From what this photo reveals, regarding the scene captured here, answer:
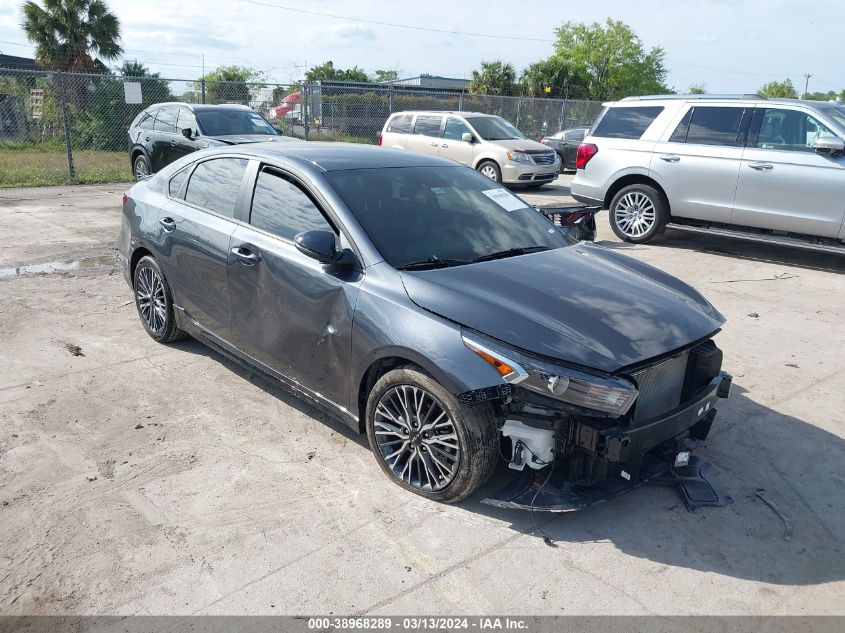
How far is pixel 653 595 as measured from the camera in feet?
9.32

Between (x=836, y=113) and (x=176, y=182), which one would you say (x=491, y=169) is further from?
(x=176, y=182)

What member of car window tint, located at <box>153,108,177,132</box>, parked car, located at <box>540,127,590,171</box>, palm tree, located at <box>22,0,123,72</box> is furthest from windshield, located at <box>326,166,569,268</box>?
palm tree, located at <box>22,0,123,72</box>

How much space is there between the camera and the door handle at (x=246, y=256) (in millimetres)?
4098

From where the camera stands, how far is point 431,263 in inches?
144

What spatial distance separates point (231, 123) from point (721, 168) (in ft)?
26.4

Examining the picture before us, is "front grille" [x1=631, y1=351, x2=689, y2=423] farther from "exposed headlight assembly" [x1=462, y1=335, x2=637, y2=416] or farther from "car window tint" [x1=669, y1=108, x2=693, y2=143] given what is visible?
"car window tint" [x1=669, y1=108, x2=693, y2=143]

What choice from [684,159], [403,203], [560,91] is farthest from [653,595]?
[560,91]

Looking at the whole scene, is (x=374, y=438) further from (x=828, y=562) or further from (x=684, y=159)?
(x=684, y=159)

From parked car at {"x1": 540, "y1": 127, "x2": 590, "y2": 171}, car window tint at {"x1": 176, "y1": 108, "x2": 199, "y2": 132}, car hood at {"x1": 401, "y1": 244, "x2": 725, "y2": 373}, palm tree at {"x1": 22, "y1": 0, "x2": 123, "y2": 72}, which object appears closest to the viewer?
car hood at {"x1": 401, "y1": 244, "x2": 725, "y2": 373}

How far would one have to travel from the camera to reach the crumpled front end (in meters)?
3.02

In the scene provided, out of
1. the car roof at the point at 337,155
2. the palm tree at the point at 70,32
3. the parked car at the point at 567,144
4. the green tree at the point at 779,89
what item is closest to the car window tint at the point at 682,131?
the car roof at the point at 337,155

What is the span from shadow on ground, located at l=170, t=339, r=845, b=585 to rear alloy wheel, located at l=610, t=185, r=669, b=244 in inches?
223

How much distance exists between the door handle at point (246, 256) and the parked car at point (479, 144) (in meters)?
10.7

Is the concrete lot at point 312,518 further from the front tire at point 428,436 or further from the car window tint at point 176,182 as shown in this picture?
the car window tint at point 176,182
